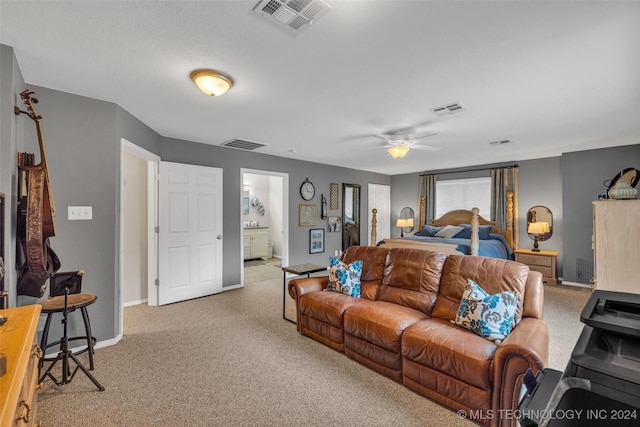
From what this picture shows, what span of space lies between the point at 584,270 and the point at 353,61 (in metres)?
5.69

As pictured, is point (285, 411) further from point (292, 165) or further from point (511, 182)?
point (511, 182)

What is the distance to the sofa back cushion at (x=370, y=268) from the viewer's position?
3.02 m

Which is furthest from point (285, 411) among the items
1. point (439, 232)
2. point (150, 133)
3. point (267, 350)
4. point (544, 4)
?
point (439, 232)

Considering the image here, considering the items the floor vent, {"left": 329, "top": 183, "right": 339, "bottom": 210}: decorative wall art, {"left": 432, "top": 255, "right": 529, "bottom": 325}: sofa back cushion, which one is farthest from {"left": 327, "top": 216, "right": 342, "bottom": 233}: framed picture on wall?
the floor vent

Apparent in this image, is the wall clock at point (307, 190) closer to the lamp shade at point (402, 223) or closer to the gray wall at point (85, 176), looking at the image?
the lamp shade at point (402, 223)

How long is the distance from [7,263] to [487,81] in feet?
12.8

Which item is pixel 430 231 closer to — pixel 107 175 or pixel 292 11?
pixel 292 11

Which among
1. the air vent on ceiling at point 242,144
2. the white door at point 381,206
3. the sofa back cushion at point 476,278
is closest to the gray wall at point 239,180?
the air vent on ceiling at point 242,144

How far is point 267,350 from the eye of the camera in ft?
9.05

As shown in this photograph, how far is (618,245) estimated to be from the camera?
11.0 feet

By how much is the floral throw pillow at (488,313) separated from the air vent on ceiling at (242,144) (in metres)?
3.70

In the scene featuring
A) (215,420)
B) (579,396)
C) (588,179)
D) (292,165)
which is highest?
(292,165)

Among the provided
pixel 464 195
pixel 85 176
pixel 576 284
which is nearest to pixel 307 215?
pixel 464 195

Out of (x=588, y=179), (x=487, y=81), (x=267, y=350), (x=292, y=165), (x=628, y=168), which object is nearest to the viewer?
(x=487, y=81)
